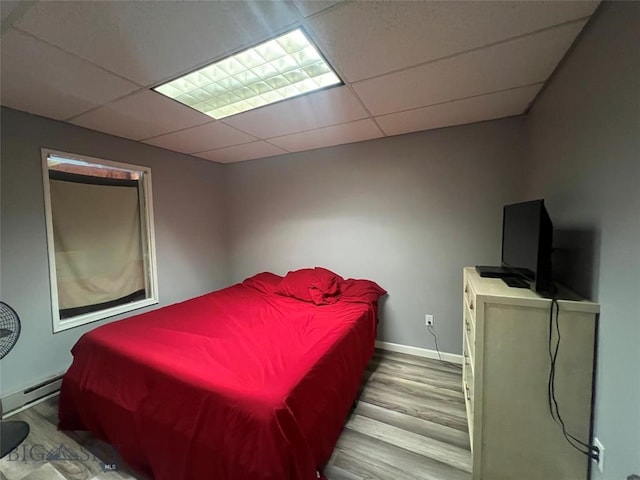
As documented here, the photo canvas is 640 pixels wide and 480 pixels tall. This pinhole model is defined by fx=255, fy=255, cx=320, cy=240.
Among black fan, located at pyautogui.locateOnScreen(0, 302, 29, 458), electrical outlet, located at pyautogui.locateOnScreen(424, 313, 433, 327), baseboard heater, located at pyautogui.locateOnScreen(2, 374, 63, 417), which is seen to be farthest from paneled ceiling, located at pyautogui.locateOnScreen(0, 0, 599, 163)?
baseboard heater, located at pyautogui.locateOnScreen(2, 374, 63, 417)

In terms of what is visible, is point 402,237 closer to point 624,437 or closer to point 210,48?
point 624,437

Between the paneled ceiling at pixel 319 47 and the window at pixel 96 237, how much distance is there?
48 cm

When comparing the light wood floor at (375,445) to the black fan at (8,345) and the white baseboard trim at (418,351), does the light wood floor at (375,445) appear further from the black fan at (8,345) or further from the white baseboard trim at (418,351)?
the white baseboard trim at (418,351)

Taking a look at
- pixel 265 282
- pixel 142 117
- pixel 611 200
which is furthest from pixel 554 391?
pixel 142 117

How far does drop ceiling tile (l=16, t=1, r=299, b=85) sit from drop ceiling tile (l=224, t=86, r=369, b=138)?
0.65m

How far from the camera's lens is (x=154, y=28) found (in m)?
1.14

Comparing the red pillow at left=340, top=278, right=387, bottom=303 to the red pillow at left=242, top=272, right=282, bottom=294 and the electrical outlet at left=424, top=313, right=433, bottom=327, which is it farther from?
the red pillow at left=242, top=272, right=282, bottom=294

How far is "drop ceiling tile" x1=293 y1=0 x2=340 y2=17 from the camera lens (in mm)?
1041

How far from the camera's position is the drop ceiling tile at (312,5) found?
41.0 inches

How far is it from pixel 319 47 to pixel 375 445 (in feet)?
7.59

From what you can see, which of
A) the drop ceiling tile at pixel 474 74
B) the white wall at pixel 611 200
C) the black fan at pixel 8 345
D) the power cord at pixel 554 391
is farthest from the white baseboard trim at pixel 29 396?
the white wall at pixel 611 200

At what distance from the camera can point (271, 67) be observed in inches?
61.0

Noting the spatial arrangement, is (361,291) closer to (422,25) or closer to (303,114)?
(303,114)

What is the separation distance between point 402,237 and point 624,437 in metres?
1.90
